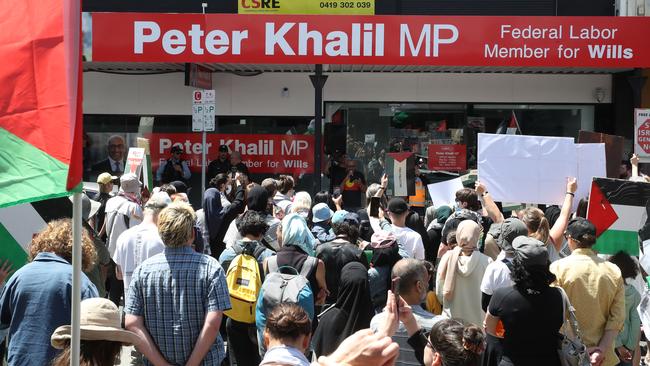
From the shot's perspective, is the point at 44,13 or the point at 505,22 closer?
the point at 44,13

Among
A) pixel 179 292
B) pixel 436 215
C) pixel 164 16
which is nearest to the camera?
pixel 179 292

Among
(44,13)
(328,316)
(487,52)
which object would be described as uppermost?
(487,52)

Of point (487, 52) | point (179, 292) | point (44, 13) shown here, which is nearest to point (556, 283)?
point (179, 292)

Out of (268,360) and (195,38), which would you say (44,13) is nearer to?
(268,360)

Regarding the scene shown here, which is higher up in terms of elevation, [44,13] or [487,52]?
[487,52]

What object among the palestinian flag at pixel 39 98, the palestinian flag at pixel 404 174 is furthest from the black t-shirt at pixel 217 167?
the palestinian flag at pixel 39 98

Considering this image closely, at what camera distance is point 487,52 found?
13.8 m

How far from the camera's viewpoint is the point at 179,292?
4762 mm

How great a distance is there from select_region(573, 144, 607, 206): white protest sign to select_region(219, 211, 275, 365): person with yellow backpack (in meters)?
3.68

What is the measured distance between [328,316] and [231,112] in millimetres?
12060

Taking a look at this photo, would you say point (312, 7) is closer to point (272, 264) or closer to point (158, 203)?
point (158, 203)

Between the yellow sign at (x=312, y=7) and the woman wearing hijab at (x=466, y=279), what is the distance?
11438 millimetres

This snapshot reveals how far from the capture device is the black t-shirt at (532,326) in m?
4.78

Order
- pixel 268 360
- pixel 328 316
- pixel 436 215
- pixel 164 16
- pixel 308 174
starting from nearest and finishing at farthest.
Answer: pixel 268 360 < pixel 328 316 < pixel 436 215 < pixel 164 16 < pixel 308 174
